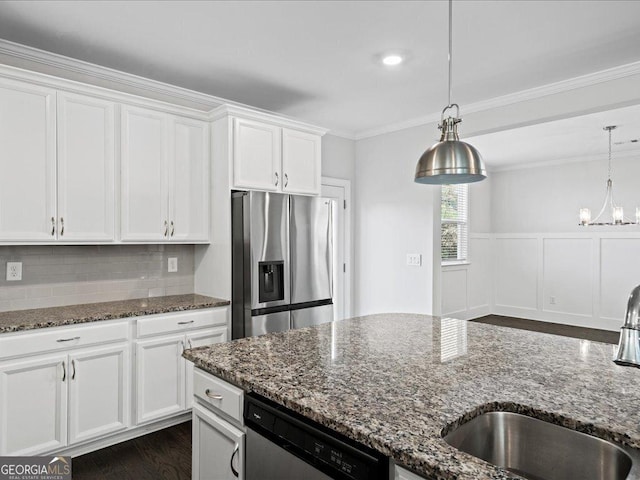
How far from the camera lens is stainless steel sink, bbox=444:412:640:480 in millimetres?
1113

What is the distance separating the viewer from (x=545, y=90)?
3.43m

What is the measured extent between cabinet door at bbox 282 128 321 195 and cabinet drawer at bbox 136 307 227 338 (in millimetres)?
1176

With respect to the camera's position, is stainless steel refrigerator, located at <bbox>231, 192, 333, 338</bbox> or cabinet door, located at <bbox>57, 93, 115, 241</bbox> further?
stainless steel refrigerator, located at <bbox>231, 192, 333, 338</bbox>

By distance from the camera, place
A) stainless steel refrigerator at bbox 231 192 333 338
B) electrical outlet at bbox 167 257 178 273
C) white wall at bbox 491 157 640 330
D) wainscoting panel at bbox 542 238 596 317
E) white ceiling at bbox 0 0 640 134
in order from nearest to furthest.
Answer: white ceiling at bbox 0 0 640 134, stainless steel refrigerator at bbox 231 192 333 338, electrical outlet at bbox 167 257 178 273, white wall at bbox 491 157 640 330, wainscoting panel at bbox 542 238 596 317

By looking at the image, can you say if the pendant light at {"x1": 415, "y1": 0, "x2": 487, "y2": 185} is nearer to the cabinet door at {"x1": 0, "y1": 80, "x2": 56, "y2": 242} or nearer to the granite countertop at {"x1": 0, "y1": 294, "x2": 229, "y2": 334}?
the granite countertop at {"x1": 0, "y1": 294, "x2": 229, "y2": 334}

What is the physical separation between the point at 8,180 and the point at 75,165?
0.37m

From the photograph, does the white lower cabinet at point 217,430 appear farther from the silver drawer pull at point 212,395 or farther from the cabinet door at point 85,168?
the cabinet door at point 85,168

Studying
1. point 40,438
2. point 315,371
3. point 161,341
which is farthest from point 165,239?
point 315,371

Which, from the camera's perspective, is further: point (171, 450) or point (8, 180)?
point (171, 450)

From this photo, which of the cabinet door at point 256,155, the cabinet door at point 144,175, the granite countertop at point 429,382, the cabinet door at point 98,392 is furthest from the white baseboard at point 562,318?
the cabinet door at point 98,392

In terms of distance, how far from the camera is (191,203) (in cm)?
332

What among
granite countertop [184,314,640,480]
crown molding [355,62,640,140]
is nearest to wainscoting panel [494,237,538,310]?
crown molding [355,62,640,140]

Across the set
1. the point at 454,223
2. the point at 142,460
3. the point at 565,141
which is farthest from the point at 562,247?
the point at 142,460

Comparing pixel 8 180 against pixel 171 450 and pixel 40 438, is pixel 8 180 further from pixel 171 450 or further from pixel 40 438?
pixel 171 450
